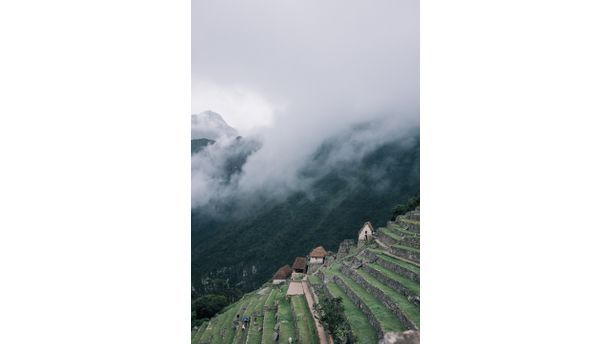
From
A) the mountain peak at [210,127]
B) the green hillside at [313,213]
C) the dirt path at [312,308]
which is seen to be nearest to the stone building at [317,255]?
the green hillside at [313,213]

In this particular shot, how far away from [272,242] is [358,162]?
9608 millimetres

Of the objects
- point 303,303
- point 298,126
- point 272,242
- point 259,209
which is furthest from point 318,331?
point 272,242

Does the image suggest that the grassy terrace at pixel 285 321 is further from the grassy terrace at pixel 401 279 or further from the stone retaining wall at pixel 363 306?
the grassy terrace at pixel 401 279

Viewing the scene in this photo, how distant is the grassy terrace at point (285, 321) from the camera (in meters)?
8.39

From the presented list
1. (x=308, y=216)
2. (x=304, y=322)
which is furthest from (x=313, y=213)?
(x=304, y=322)

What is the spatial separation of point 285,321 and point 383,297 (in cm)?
378

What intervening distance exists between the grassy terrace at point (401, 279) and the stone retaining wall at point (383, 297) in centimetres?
55

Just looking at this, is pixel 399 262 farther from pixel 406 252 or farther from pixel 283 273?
pixel 283 273

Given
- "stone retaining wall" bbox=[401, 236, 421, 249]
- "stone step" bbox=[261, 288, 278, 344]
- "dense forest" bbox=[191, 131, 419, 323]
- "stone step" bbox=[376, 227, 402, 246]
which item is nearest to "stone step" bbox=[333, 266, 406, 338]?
"stone retaining wall" bbox=[401, 236, 421, 249]

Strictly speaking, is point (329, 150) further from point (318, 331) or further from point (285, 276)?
point (285, 276)

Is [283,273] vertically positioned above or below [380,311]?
above

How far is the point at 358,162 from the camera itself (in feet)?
27.0

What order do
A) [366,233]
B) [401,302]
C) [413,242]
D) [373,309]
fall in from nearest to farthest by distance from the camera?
[401,302] → [373,309] → [413,242] → [366,233]

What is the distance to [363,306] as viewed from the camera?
760cm
